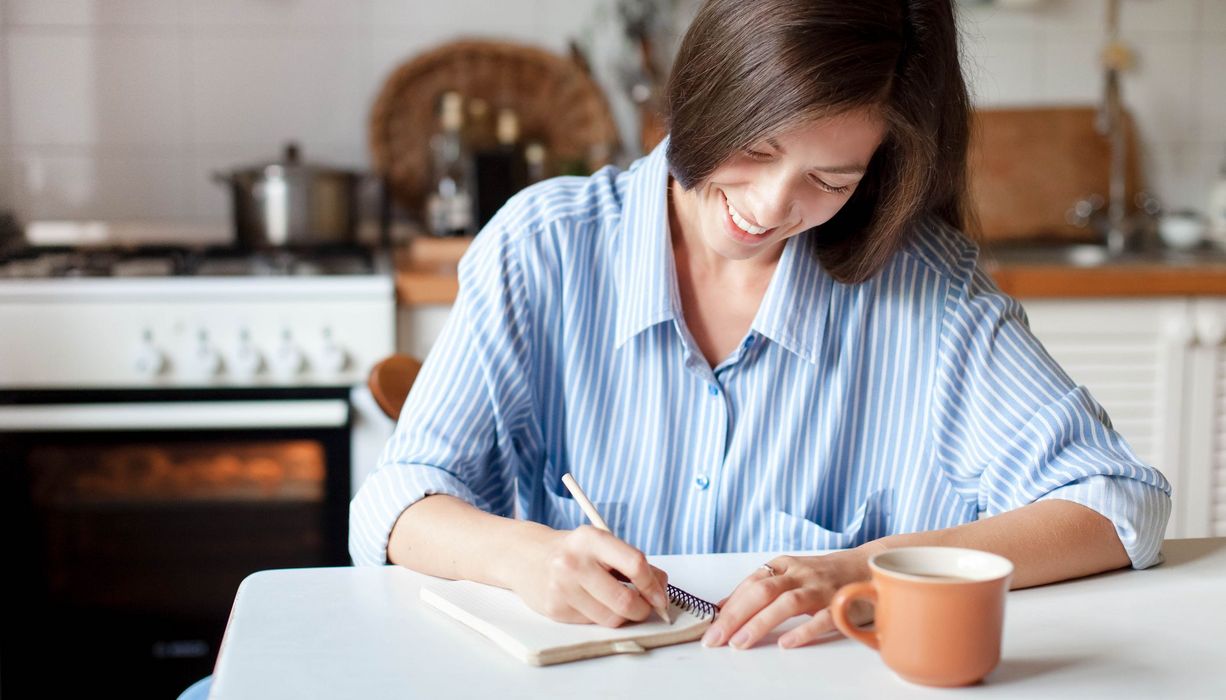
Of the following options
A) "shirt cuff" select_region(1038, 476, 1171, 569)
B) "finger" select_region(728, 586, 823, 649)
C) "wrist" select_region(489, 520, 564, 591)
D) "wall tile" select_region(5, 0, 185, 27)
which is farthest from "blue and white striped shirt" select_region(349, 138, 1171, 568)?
"wall tile" select_region(5, 0, 185, 27)

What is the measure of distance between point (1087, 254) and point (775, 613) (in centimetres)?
204

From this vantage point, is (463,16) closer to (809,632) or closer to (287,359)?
(287,359)

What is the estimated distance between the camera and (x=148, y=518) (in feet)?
6.90

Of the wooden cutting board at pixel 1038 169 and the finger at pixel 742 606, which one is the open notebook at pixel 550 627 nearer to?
the finger at pixel 742 606

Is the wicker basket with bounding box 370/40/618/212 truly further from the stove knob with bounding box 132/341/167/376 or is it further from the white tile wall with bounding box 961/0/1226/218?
the white tile wall with bounding box 961/0/1226/218

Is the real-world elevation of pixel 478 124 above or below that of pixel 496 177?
above

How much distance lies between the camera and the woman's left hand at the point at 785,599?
875mm

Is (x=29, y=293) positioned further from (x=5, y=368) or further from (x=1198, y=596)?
(x=1198, y=596)

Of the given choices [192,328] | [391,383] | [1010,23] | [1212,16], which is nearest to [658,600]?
[391,383]

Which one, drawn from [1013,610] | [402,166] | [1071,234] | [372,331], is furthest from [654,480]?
[1071,234]

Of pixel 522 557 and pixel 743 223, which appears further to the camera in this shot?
pixel 743 223

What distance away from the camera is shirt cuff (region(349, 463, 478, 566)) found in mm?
1104

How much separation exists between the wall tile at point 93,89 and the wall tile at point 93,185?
0.03m

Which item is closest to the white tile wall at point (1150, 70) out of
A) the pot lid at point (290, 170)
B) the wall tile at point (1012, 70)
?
the wall tile at point (1012, 70)
